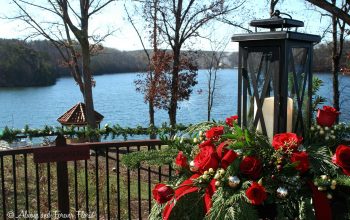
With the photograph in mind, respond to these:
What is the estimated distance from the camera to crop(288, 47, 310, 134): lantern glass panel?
2.37m

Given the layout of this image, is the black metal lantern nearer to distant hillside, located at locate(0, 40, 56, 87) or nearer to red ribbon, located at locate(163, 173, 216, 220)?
red ribbon, located at locate(163, 173, 216, 220)

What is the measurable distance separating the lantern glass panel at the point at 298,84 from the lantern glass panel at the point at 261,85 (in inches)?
4.3

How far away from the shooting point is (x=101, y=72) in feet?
228

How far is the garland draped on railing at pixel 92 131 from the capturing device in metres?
4.03

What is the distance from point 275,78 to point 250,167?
21.1 inches

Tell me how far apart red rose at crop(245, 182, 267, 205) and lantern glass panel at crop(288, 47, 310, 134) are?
0.64 meters

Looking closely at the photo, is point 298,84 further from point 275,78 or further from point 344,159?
point 344,159

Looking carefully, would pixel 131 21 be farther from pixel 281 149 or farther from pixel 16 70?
pixel 16 70

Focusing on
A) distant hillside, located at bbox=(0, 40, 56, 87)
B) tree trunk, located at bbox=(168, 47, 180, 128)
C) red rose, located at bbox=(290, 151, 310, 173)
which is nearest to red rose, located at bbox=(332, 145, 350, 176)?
red rose, located at bbox=(290, 151, 310, 173)

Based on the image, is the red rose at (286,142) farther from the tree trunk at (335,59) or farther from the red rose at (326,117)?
the tree trunk at (335,59)

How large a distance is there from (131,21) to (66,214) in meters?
19.3

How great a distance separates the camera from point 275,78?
2.29 metres

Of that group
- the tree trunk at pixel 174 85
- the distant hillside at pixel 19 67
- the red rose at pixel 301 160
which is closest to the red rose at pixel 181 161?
the red rose at pixel 301 160

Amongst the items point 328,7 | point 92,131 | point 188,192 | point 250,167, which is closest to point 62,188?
point 92,131
